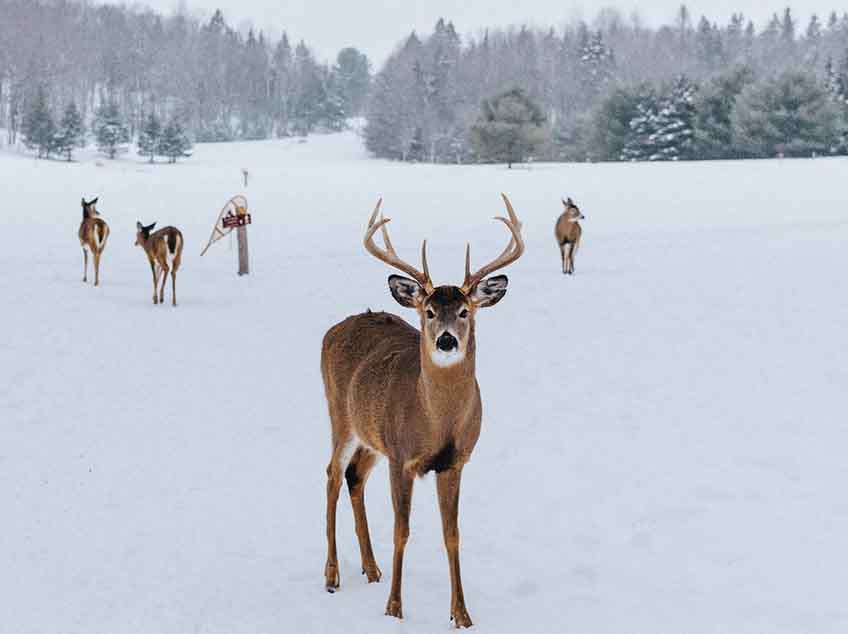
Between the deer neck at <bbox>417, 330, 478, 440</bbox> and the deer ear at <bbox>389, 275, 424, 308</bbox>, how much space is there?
0.27 metres

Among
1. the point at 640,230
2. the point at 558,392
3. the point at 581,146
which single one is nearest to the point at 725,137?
the point at 581,146

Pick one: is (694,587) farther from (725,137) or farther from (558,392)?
(725,137)

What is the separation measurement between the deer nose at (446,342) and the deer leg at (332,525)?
146 centimetres

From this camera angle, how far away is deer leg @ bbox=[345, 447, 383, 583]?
549 cm

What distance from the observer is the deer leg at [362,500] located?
549 centimetres

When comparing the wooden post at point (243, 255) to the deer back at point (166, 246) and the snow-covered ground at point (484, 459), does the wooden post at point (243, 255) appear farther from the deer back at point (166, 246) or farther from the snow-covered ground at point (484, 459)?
the deer back at point (166, 246)

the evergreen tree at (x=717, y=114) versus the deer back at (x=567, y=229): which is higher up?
the evergreen tree at (x=717, y=114)

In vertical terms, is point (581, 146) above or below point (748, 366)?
above

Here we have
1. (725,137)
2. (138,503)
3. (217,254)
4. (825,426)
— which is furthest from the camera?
(725,137)

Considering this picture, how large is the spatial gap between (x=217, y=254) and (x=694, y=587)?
20655 millimetres

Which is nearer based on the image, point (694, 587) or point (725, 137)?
point (694, 587)

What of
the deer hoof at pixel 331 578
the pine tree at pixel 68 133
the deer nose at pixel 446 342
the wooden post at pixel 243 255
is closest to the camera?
the deer nose at pixel 446 342

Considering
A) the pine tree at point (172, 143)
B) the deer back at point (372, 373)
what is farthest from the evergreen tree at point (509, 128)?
the deer back at point (372, 373)

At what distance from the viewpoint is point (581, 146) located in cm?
6938
